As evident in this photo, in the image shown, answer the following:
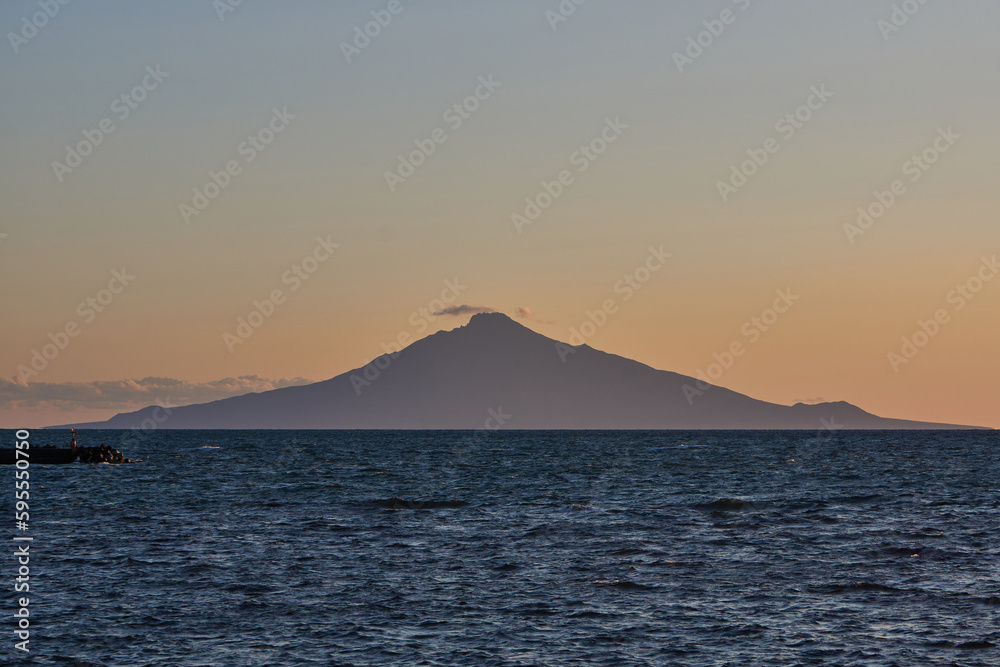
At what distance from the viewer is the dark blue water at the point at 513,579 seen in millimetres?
27297

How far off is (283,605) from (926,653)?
1954 centimetres

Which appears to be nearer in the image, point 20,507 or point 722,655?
point 722,655

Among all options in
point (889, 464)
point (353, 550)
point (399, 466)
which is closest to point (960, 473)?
point (889, 464)

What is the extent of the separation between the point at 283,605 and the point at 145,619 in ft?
14.2

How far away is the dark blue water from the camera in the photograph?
27.3 metres

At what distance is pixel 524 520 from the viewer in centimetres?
5572

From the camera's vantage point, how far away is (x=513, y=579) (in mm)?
36656

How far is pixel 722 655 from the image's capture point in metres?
26.5

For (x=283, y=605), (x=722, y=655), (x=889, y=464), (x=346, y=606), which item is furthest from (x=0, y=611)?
(x=889, y=464)

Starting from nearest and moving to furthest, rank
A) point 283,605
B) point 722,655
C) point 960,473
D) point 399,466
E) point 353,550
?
point 722,655, point 283,605, point 353,550, point 960,473, point 399,466

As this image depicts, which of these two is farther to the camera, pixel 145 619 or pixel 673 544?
pixel 673 544

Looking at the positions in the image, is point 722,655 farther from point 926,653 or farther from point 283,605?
point 283,605

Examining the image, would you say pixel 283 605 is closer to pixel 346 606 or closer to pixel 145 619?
pixel 346 606

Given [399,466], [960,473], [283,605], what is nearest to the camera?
[283,605]
